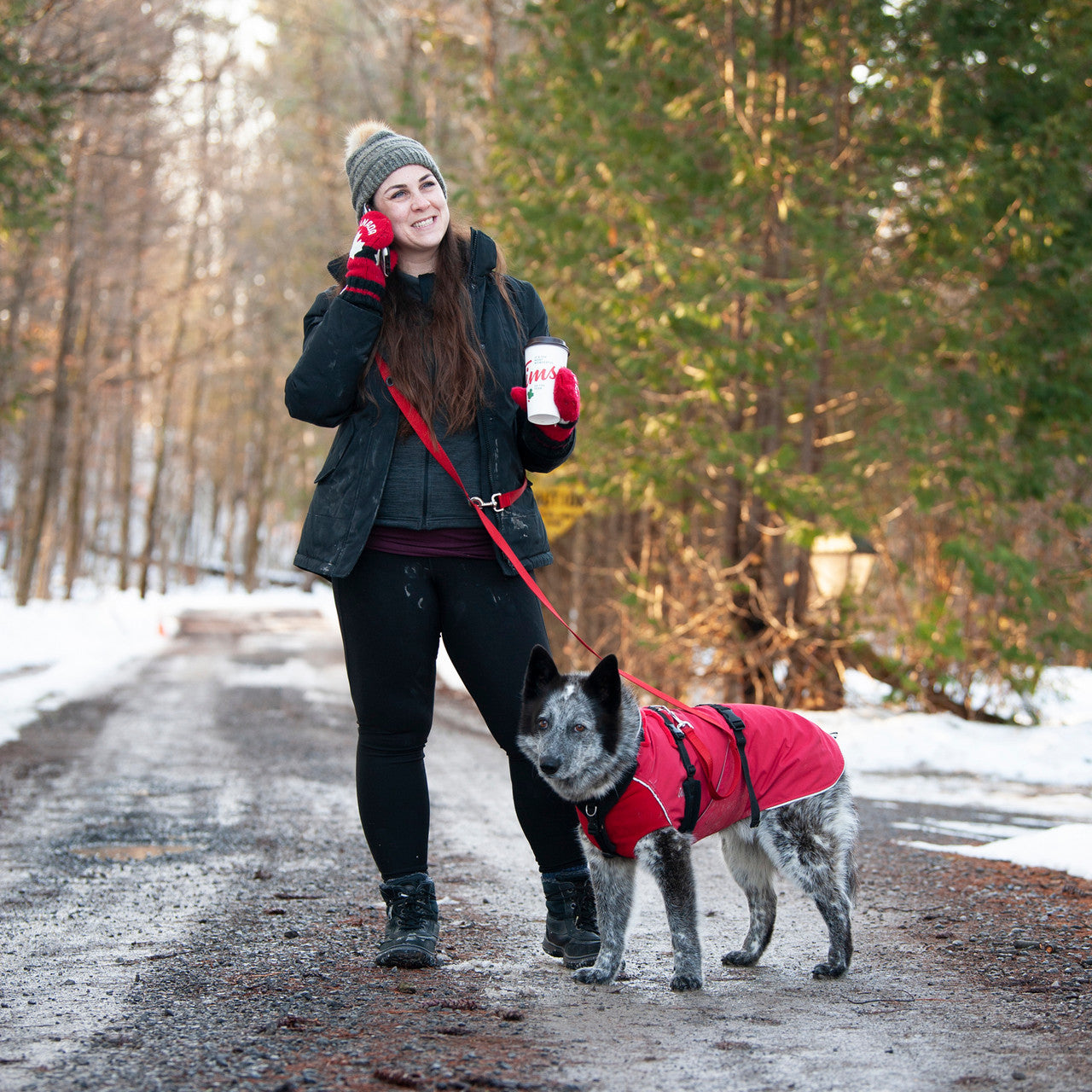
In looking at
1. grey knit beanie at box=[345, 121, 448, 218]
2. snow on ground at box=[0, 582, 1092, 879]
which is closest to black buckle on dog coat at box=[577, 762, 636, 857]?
snow on ground at box=[0, 582, 1092, 879]

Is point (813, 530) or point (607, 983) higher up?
point (813, 530)

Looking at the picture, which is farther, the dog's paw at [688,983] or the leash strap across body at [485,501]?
the leash strap across body at [485,501]

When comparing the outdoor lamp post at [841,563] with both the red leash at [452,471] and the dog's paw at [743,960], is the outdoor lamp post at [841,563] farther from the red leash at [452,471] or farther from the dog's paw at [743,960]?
the red leash at [452,471]

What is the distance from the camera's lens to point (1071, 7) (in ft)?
37.0

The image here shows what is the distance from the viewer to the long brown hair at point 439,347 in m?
3.84

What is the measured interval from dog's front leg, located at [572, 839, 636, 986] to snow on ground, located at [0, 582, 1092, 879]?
1.46 m

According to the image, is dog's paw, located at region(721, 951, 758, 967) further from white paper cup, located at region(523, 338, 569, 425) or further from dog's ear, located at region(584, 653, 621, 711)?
white paper cup, located at region(523, 338, 569, 425)

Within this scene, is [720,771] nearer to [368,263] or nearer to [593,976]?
[593,976]

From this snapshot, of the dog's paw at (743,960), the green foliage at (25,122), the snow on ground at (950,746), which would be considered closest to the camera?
the dog's paw at (743,960)

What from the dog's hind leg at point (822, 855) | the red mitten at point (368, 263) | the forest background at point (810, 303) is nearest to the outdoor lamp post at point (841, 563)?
the forest background at point (810, 303)

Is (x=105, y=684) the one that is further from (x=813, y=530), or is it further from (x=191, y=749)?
(x=813, y=530)

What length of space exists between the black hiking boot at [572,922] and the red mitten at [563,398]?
1.59 meters

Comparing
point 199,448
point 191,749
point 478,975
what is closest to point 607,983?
point 478,975

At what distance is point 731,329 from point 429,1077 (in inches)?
390
